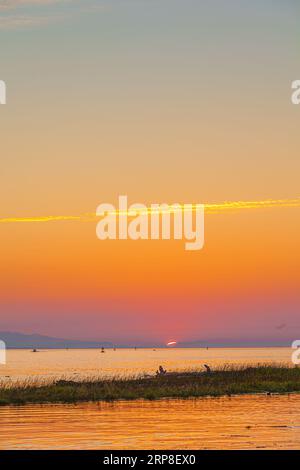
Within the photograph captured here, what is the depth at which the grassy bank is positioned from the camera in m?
Answer: 58.6

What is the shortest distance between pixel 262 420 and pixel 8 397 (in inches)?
783

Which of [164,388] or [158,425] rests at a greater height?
[164,388]

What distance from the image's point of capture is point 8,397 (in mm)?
57625

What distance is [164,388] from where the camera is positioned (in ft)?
206

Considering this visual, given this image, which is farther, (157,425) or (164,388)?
(164,388)

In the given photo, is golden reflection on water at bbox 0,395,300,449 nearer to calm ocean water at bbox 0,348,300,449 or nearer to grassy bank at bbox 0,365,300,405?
calm ocean water at bbox 0,348,300,449

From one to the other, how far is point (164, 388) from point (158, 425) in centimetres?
1939

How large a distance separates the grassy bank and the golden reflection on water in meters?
2.67

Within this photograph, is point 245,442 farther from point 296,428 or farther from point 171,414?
point 171,414

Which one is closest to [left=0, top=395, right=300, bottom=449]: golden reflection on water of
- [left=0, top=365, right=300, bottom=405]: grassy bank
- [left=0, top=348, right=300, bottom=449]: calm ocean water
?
[left=0, top=348, right=300, bottom=449]: calm ocean water

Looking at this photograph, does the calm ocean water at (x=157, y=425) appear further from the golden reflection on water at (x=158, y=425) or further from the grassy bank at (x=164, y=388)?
the grassy bank at (x=164, y=388)

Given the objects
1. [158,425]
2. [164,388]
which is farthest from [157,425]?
[164,388]

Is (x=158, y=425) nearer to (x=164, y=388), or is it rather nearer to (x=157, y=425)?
(x=157, y=425)

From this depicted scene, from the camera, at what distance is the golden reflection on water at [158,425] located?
36.8 meters
